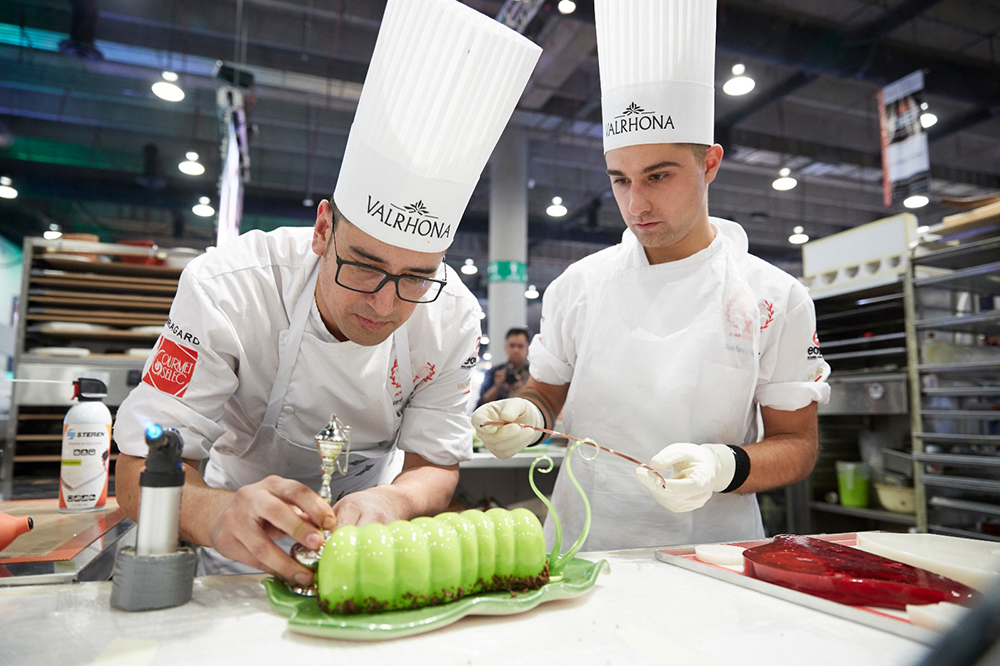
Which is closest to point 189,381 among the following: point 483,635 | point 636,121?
point 483,635

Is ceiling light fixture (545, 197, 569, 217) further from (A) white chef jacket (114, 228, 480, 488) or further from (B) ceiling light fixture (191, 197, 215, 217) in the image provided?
(A) white chef jacket (114, 228, 480, 488)

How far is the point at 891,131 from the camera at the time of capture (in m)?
5.73

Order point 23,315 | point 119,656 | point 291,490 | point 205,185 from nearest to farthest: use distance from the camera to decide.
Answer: point 119,656 → point 291,490 → point 23,315 → point 205,185

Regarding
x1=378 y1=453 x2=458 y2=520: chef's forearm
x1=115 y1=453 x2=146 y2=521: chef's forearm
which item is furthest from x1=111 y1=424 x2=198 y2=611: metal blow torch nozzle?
x1=378 y1=453 x2=458 y2=520: chef's forearm

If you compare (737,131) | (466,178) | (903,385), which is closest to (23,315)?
(466,178)

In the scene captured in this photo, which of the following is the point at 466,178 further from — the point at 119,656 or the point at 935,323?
the point at 935,323

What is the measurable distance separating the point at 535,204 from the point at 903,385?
814 cm

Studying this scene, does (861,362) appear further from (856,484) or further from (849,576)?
(849,576)

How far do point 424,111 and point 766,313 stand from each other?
3.46 feet

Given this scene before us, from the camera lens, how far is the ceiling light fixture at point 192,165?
28.1 ft

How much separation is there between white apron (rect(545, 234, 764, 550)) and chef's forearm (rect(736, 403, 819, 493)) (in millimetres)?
87

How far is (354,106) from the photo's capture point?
8273 millimetres

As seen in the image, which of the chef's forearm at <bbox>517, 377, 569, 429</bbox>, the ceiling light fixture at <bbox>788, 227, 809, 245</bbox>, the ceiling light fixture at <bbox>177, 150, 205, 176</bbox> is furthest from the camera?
the ceiling light fixture at <bbox>788, 227, 809, 245</bbox>

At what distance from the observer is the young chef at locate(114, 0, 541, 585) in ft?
4.30
